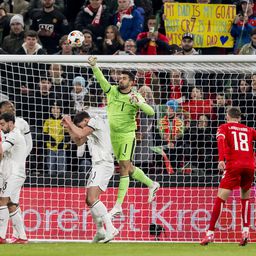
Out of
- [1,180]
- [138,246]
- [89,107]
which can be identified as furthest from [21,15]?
[138,246]

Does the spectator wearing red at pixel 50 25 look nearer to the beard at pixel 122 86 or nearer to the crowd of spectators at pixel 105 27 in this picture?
the crowd of spectators at pixel 105 27

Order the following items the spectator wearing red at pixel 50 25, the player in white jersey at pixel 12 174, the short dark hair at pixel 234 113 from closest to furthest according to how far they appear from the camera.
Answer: the short dark hair at pixel 234 113 < the player in white jersey at pixel 12 174 < the spectator wearing red at pixel 50 25

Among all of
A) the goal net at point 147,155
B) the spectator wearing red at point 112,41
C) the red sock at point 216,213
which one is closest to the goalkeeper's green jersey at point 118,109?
the goal net at point 147,155

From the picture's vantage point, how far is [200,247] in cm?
1792

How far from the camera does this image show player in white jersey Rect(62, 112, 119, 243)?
18719mm

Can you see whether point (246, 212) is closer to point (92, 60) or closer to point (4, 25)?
point (92, 60)

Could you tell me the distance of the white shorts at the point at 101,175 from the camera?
18938 millimetres

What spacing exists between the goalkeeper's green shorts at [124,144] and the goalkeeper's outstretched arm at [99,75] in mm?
755

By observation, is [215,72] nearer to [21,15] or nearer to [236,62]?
[236,62]

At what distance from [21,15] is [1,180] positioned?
576cm

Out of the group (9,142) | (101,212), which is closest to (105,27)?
(9,142)

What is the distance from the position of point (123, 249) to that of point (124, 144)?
2.36 meters

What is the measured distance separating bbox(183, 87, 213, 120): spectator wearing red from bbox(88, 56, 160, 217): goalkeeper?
1.42 m

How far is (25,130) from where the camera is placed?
19656mm
